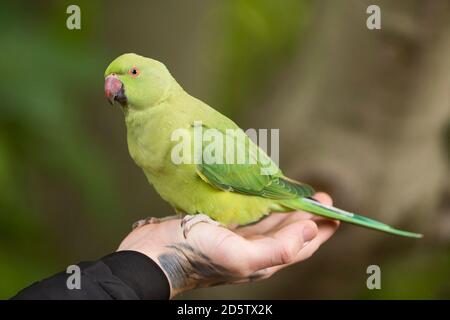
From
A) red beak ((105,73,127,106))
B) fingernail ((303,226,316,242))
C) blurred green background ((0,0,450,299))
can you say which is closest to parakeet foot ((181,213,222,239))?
fingernail ((303,226,316,242))

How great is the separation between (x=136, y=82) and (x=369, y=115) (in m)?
0.76

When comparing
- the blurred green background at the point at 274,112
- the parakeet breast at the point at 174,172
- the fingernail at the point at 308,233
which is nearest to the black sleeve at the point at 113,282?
the parakeet breast at the point at 174,172

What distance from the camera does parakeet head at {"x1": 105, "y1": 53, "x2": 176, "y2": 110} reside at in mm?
1108

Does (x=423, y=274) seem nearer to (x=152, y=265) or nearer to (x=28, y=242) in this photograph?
(x=152, y=265)

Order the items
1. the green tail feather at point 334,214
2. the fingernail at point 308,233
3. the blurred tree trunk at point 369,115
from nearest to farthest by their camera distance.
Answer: the fingernail at point 308,233 < the green tail feather at point 334,214 < the blurred tree trunk at point 369,115

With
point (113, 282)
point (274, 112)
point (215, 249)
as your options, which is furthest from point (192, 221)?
point (274, 112)

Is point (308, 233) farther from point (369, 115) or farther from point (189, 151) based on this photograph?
point (369, 115)

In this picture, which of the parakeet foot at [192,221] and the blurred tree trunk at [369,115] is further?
the blurred tree trunk at [369,115]

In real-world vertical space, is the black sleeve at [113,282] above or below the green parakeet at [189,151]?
below

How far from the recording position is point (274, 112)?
177cm

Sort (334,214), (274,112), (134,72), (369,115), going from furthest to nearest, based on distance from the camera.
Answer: (274,112) → (369,115) → (334,214) → (134,72)

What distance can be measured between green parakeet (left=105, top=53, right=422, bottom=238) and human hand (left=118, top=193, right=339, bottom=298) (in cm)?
6

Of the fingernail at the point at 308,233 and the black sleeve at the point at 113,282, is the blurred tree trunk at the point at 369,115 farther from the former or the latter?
the black sleeve at the point at 113,282

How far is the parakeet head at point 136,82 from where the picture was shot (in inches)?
43.6
